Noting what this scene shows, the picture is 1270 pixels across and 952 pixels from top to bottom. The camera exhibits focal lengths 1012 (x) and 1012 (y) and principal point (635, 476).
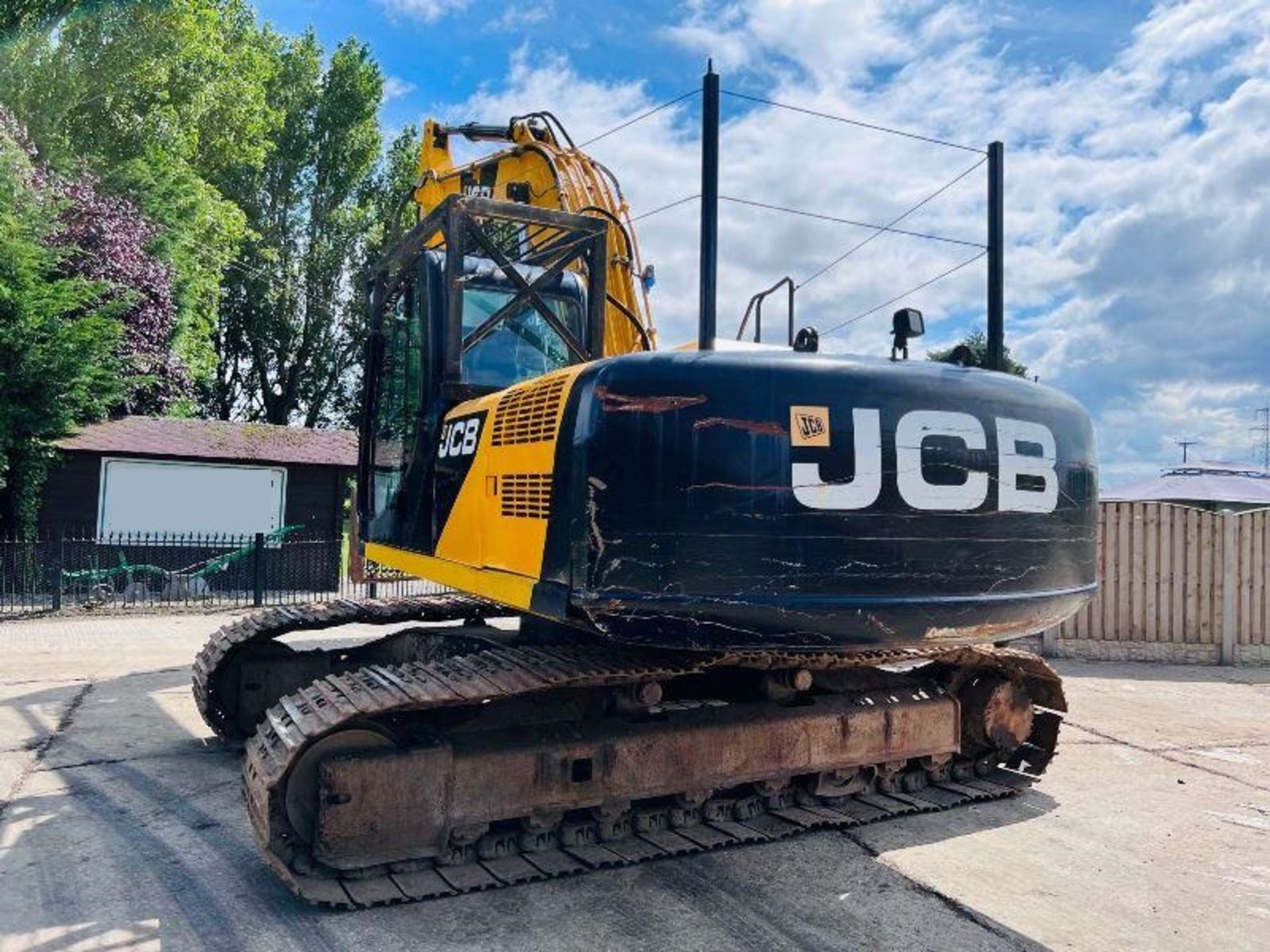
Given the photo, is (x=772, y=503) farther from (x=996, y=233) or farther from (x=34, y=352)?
(x=34, y=352)

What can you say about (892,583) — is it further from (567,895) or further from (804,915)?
(567,895)

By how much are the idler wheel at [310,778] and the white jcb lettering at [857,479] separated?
78.9 inches

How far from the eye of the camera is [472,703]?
14.1 ft

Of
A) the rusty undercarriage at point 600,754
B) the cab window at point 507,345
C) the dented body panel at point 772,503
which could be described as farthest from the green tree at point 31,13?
the dented body panel at point 772,503

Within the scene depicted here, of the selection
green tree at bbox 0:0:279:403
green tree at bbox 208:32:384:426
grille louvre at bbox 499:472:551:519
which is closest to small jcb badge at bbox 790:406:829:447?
grille louvre at bbox 499:472:551:519

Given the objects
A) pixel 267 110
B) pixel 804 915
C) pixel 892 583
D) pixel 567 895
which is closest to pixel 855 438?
pixel 892 583

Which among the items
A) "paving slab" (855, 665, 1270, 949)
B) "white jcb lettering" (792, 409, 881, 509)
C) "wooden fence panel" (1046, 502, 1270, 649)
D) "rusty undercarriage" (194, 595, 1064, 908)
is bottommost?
"paving slab" (855, 665, 1270, 949)

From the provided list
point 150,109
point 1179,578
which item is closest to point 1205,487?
point 1179,578

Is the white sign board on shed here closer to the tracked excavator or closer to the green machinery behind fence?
the green machinery behind fence

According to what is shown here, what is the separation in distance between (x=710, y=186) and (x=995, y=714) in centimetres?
348

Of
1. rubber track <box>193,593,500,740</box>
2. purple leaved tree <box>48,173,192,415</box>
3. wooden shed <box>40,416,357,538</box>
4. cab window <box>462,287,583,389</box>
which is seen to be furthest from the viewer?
purple leaved tree <box>48,173,192,415</box>

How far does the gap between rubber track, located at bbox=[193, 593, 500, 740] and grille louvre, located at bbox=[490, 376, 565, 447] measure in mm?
1955

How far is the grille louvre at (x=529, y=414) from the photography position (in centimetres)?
380

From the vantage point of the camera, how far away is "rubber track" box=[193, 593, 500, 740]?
6.12 metres
